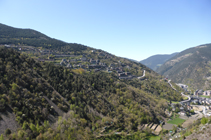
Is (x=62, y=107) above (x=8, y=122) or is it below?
below

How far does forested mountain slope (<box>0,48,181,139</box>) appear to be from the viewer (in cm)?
4238

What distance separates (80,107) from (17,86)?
28.3m

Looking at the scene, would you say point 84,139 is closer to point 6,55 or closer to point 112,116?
point 112,116

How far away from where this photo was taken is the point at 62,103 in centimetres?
5728

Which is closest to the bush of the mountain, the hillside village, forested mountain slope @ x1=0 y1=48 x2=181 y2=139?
the mountain

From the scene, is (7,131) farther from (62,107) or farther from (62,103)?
(62,103)

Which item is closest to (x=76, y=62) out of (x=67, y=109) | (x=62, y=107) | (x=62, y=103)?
(x=62, y=103)

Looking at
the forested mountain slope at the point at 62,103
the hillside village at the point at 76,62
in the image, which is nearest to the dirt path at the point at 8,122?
the forested mountain slope at the point at 62,103

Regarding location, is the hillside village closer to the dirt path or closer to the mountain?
the mountain

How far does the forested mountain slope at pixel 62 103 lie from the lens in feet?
139

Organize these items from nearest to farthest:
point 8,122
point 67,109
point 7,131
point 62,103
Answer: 1. point 7,131
2. point 8,122
3. point 67,109
4. point 62,103

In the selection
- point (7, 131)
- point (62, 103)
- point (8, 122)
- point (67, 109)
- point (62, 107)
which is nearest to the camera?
point (7, 131)

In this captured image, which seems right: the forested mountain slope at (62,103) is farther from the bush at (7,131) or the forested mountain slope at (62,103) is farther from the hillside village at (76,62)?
the hillside village at (76,62)

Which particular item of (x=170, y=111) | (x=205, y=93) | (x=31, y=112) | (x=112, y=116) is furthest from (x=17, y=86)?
(x=205, y=93)
